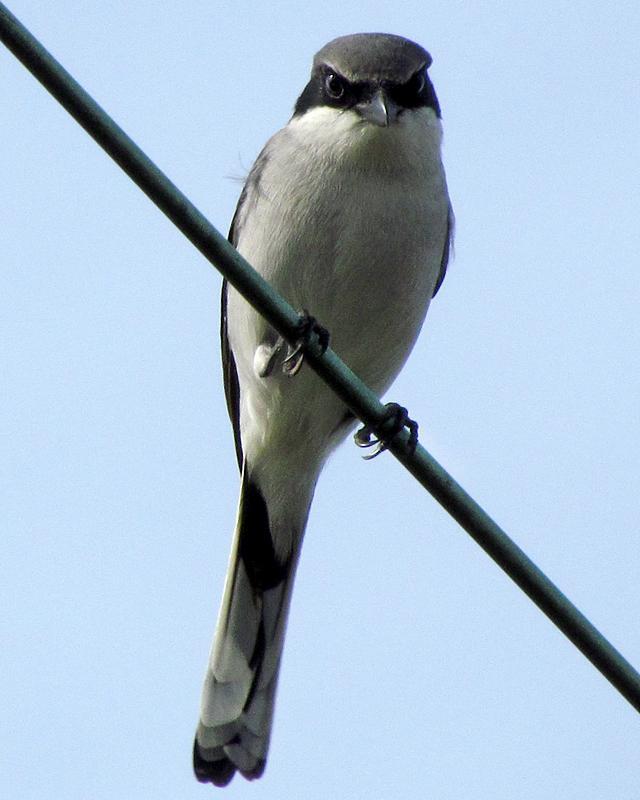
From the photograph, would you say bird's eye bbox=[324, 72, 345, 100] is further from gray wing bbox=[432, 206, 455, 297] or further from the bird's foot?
the bird's foot

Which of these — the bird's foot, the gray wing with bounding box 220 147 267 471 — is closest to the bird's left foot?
the bird's foot

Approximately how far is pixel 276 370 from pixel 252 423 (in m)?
0.46

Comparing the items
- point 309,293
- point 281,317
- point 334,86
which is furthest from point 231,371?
point 281,317

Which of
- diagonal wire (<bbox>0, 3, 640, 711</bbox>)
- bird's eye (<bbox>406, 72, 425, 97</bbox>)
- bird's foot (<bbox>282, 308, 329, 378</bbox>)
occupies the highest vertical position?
bird's eye (<bbox>406, 72, 425, 97</bbox>)

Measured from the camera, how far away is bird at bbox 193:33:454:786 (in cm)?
544

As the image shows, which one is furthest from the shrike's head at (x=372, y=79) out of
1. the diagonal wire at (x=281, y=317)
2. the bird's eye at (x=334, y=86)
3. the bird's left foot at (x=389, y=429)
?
the diagonal wire at (x=281, y=317)

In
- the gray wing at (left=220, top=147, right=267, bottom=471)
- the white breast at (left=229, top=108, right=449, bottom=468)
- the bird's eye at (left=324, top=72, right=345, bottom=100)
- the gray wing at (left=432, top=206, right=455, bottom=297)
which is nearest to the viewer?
the white breast at (left=229, top=108, right=449, bottom=468)

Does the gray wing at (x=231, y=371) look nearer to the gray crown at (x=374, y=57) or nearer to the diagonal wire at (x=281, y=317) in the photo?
the gray crown at (x=374, y=57)

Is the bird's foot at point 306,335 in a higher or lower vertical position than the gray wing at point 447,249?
lower

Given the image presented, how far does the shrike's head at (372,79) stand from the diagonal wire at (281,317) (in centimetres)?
215

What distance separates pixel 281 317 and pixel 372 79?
2414mm

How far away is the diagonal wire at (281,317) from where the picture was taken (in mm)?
2871

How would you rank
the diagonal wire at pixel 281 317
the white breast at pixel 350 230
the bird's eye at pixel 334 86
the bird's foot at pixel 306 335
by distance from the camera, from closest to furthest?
the diagonal wire at pixel 281 317 → the bird's foot at pixel 306 335 → the white breast at pixel 350 230 → the bird's eye at pixel 334 86

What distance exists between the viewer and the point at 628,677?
124 inches
